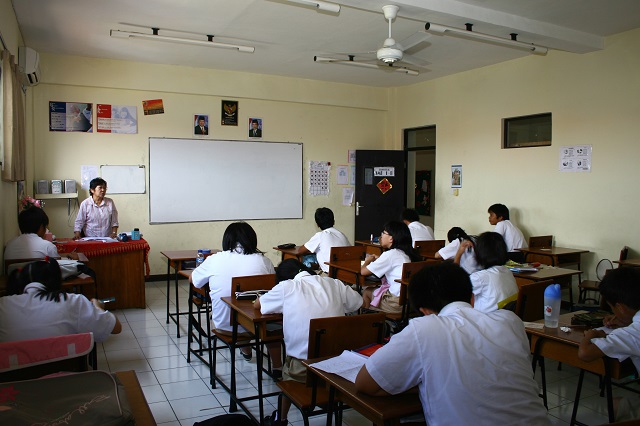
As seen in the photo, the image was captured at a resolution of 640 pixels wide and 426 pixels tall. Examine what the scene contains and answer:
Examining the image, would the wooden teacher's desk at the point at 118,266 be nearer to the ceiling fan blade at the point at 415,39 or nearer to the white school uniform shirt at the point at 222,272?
the white school uniform shirt at the point at 222,272

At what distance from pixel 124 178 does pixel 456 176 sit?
16.3 ft

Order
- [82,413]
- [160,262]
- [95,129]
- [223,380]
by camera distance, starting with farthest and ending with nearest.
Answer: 1. [160,262]
2. [95,129]
3. [223,380]
4. [82,413]

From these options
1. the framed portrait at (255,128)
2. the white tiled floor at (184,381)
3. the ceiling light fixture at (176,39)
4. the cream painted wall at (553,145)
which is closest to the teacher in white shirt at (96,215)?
the white tiled floor at (184,381)

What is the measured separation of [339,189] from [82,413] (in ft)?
25.2

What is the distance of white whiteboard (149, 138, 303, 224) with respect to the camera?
7.65 meters

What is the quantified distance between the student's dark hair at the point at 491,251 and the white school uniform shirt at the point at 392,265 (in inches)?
35.0

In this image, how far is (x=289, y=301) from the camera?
112 inches

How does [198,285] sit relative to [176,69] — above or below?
below

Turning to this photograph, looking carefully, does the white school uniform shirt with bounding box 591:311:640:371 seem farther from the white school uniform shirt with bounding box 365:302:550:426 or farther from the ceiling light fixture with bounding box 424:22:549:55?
the ceiling light fixture with bounding box 424:22:549:55

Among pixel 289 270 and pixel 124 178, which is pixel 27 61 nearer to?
pixel 124 178

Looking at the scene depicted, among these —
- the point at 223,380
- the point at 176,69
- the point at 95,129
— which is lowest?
the point at 223,380

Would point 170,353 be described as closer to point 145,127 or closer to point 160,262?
point 160,262

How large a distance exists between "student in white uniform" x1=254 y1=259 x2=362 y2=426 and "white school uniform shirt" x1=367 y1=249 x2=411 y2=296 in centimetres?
133

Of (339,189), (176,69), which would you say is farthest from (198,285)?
(339,189)
